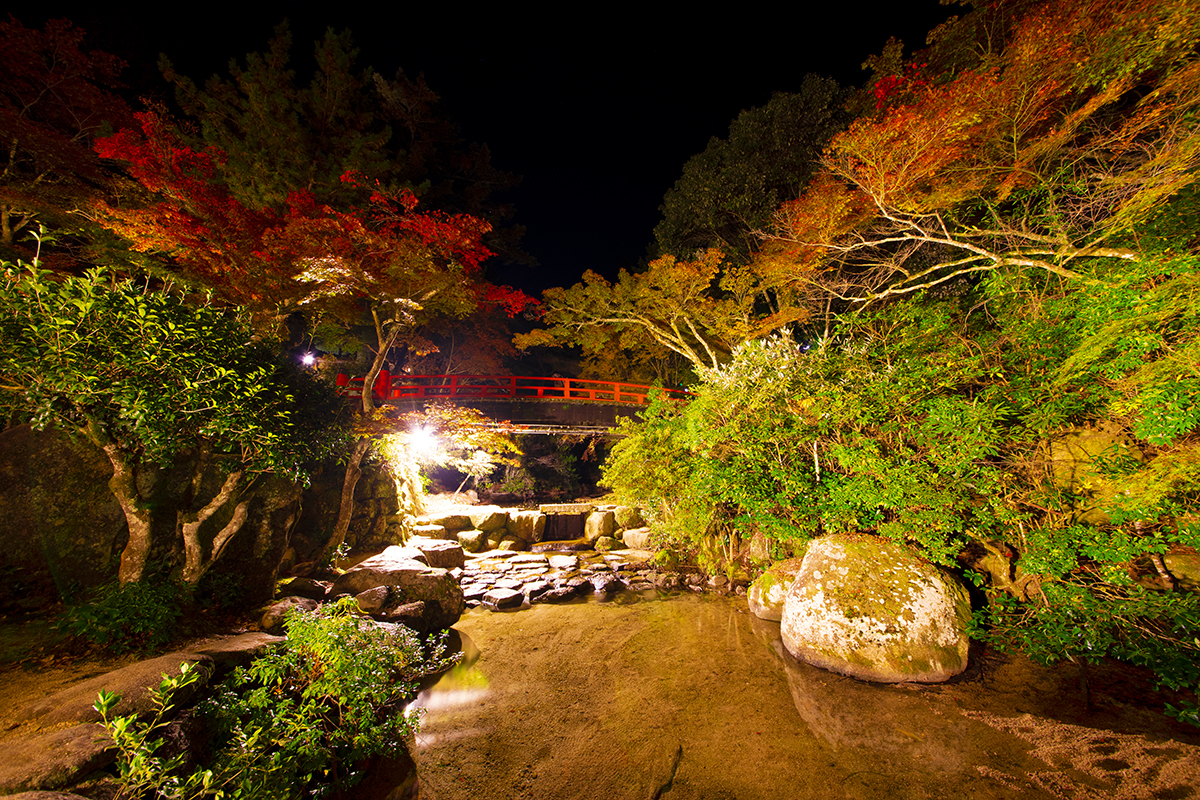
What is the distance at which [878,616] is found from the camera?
207 inches

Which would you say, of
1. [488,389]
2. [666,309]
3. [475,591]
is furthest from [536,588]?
[666,309]

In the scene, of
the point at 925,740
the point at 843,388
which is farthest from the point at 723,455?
the point at 925,740

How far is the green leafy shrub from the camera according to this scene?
408 centimetres

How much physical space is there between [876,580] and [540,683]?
4771mm

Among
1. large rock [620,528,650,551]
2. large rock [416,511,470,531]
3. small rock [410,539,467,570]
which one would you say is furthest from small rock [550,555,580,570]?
large rock [416,511,470,531]

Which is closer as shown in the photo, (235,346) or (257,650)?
(257,650)

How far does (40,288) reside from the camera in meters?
3.41

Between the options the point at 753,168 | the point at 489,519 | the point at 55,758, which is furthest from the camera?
the point at 753,168

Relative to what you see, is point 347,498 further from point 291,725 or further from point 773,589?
point 773,589

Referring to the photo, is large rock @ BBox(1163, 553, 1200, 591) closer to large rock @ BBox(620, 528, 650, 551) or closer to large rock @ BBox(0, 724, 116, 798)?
large rock @ BBox(620, 528, 650, 551)

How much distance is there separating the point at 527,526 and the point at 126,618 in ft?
31.0

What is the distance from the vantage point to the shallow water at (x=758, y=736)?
3.51 meters

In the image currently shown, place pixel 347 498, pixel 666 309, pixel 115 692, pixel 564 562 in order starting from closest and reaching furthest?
pixel 115 692 < pixel 347 498 < pixel 564 562 < pixel 666 309

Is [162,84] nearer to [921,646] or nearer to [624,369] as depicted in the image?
[624,369]
